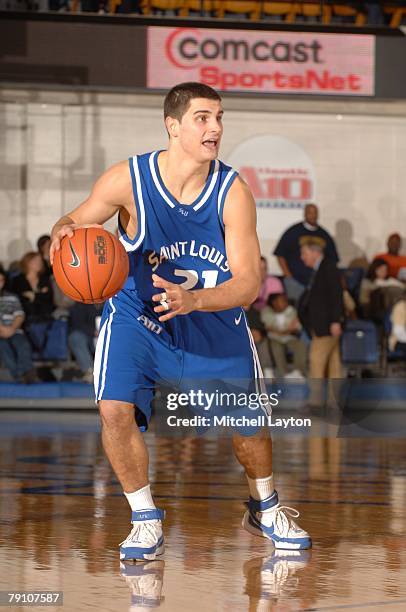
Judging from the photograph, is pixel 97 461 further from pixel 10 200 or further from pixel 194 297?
pixel 10 200

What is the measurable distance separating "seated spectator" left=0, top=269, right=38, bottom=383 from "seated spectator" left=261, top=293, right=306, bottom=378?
2.33 m

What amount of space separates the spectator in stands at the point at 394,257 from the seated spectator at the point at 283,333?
2.15m

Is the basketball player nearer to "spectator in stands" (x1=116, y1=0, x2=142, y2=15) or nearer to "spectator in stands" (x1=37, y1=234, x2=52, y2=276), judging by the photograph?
"spectator in stands" (x1=37, y1=234, x2=52, y2=276)

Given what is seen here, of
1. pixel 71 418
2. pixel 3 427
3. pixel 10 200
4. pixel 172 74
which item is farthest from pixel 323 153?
pixel 3 427

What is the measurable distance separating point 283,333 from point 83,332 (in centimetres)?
197

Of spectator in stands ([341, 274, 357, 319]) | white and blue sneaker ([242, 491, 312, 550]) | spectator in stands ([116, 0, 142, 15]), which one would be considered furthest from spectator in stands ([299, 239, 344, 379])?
white and blue sneaker ([242, 491, 312, 550])

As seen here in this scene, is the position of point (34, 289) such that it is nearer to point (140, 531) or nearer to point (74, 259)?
point (74, 259)

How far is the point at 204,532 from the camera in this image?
5203 millimetres

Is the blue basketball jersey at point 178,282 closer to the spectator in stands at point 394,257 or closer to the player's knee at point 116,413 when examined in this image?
the player's knee at point 116,413

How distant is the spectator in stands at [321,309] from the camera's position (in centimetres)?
1170

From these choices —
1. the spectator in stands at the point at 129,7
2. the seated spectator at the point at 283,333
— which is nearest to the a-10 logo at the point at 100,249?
the seated spectator at the point at 283,333

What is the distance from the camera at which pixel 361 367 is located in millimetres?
12922

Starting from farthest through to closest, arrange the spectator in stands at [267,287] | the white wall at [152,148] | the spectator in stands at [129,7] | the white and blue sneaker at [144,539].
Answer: the white wall at [152,148] < the spectator in stands at [129,7] < the spectator in stands at [267,287] < the white and blue sneaker at [144,539]

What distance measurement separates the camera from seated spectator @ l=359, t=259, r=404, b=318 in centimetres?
1367
